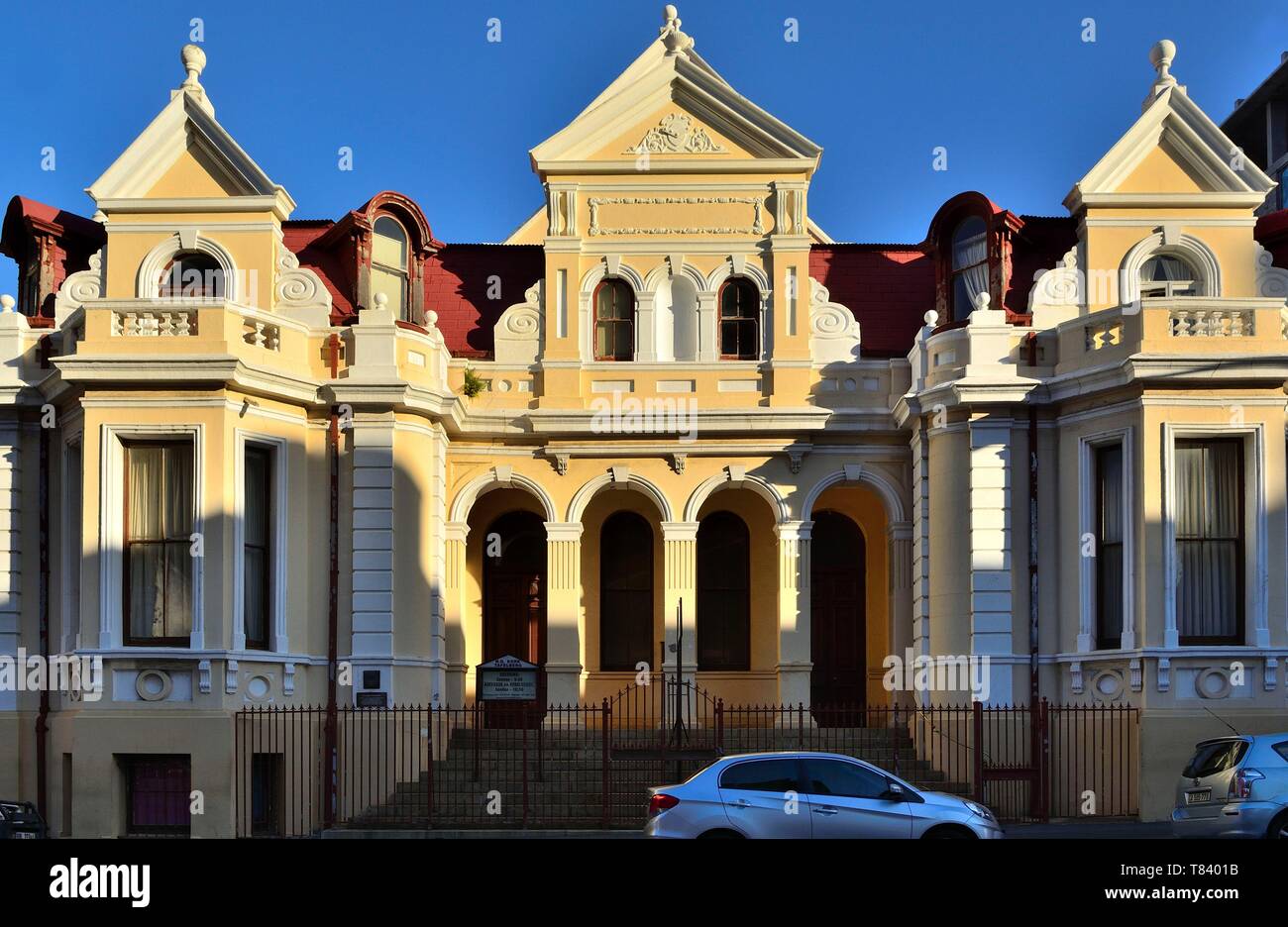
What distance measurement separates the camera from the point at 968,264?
2645cm

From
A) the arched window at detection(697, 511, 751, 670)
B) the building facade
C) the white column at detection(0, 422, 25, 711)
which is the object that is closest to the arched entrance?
the building facade

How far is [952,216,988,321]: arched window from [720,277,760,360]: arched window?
3287mm

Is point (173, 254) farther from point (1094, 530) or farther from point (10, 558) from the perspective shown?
point (1094, 530)

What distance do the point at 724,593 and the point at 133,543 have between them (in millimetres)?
10045

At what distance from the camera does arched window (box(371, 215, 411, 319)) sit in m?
26.4

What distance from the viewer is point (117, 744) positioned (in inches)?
873

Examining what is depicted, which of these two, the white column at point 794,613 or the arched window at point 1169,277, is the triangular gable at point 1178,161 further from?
the white column at point 794,613

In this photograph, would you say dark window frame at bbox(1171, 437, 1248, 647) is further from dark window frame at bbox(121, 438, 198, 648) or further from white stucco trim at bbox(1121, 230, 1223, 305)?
dark window frame at bbox(121, 438, 198, 648)

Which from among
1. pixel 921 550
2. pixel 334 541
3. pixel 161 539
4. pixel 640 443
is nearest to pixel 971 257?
pixel 921 550

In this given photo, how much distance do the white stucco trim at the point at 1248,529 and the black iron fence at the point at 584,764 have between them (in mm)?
1793

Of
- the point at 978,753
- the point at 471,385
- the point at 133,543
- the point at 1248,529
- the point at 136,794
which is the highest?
the point at 471,385

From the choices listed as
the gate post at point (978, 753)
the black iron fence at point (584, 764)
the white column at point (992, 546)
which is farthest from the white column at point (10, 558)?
the white column at point (992, 546)
